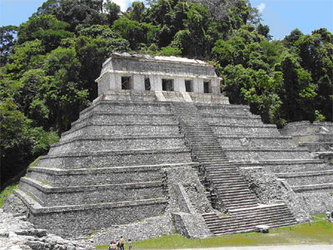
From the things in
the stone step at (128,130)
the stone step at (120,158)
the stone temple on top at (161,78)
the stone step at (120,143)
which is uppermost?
the stone temple on top at (161,78)

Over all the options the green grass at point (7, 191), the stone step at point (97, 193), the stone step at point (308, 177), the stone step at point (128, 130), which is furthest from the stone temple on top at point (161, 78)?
the green grass at point (7, 191)

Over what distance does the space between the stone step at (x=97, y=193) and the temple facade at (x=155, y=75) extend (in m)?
9.55

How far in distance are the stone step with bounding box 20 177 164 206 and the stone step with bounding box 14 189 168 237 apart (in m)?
0.38

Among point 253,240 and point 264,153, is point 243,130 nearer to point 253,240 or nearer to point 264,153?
point 264,153

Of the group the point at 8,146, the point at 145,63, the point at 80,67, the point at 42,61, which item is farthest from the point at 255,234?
the point at 42,61

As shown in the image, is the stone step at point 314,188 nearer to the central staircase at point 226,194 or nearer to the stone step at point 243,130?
the central staircase at point 226,194

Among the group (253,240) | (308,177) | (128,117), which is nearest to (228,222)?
(253,240)

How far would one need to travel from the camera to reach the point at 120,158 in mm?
18047

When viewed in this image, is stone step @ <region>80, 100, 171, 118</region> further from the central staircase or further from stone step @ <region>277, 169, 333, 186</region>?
stone step @ <region>277, 169, 333, 186</region>

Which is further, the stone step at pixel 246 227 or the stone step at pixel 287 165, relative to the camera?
the stone step at pixel 287 165

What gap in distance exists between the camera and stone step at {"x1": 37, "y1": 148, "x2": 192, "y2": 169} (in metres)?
17.2

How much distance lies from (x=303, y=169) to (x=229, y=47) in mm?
26204

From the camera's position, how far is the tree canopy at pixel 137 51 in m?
34.8

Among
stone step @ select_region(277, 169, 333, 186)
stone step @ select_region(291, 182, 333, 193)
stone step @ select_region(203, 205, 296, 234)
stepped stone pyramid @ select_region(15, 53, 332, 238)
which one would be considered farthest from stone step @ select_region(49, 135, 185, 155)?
stone step @ select_region(291, 182, 333, 193)
